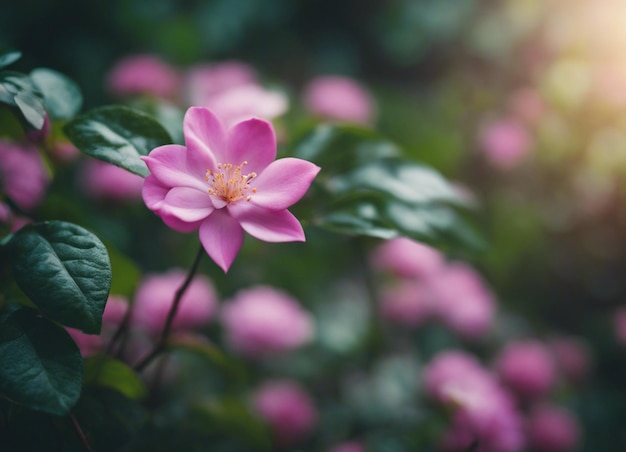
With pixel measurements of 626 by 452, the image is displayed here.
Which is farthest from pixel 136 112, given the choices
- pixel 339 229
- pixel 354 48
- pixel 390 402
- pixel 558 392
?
pixel 354 48

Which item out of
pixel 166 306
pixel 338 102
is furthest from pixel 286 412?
pixel 338 102

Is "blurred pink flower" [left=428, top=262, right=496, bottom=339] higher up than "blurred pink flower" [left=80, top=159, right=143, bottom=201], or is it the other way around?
"blurred pink flower" [left=428, top=262, right=496, bottom=339]

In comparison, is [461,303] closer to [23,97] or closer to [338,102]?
[338,102]

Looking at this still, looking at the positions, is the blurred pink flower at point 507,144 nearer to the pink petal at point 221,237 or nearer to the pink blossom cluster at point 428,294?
the pink blossom cluster at point 428,294

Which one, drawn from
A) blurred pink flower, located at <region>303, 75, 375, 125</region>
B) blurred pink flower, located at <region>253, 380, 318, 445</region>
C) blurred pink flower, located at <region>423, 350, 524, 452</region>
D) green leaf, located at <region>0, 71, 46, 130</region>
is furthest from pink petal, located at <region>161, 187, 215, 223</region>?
blurred pink flower, located at <region>303, 75, 375, 125</region>

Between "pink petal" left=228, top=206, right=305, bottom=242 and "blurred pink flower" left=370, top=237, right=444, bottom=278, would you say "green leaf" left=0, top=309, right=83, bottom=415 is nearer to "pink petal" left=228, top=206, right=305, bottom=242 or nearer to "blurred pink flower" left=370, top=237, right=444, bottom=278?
"pink petal" left=228, top=206, right=305, bottom=242

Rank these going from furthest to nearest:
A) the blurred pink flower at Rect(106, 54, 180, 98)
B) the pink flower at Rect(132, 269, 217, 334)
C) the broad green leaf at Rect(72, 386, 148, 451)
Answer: the blurred pink flower at Rect(106, 54, 180, 98) → the pink flower at Rect(132, 269, 217, 334) → the broad green leaf at Rect(72, 386, 148, 451)

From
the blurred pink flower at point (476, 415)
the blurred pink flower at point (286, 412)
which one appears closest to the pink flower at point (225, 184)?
the blurred pink flower at point (476, 415)

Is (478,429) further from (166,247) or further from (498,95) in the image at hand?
(498,95)
